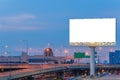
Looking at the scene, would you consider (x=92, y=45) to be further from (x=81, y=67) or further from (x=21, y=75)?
(x=81, y=67)

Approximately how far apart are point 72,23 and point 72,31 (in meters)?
1.90

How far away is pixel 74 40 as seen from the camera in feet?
362

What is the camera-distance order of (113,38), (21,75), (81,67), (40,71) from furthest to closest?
(81,67)
(40,71)
(113,38)
(21,75)

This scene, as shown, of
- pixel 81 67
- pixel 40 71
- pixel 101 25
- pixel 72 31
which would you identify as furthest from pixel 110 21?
pixel 81 67

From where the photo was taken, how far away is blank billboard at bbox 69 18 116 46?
110 meters

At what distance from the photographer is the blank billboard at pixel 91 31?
360 ft

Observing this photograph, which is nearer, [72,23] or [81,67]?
[72,23]

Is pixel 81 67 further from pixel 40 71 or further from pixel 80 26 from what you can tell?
pixel 80 26

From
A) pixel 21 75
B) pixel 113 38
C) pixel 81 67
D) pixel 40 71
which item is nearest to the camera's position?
pixel 21 75

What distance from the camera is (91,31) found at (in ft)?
362

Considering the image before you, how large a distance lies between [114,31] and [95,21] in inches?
206

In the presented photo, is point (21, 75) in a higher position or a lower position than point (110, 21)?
lower

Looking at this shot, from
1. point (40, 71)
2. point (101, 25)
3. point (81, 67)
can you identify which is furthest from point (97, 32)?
point (81, 67)

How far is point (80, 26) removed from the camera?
110 metres
